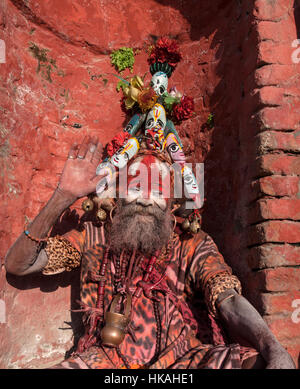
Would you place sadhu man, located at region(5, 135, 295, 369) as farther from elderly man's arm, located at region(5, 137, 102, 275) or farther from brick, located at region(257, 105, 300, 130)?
brick, located at region(257, 105, 300, 130)

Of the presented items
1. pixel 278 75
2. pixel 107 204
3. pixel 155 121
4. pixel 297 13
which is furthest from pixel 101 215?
pixel 297 13

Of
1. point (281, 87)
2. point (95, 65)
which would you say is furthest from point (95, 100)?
point (281, 87)

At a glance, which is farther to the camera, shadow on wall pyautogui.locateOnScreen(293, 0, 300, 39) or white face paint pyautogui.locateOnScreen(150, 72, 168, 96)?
white face paint pyautogui.locateOnScreen(150, 72, 168, 96)

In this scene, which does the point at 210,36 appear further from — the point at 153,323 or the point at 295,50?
the point at 153,323

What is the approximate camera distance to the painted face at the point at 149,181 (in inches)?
97.1

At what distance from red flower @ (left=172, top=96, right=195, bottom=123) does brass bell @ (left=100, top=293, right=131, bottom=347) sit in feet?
6.21

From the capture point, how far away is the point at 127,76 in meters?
3.63

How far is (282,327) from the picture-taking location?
210 cm

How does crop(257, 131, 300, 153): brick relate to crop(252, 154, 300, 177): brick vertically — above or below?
above

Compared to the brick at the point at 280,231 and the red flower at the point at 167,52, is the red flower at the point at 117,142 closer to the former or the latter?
the red flower at the point at 167,52

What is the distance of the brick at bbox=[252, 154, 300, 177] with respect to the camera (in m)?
2.28

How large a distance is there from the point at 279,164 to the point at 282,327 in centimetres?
103

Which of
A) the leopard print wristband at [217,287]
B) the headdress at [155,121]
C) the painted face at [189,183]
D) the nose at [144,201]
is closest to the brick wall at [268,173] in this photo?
the leopard print wristband at [217,287]

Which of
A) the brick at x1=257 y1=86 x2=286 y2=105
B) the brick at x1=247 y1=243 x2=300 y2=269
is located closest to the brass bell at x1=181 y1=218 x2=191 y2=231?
the brick at x1=247 y1=243 x2=300 y2=269
